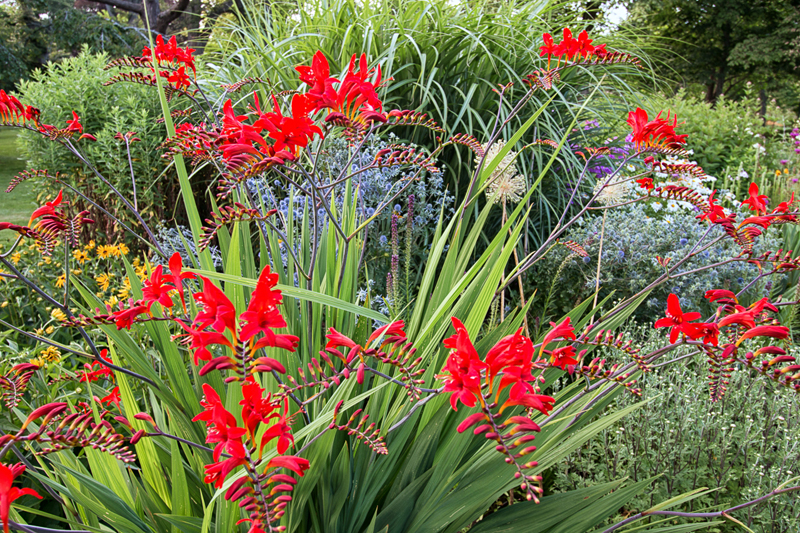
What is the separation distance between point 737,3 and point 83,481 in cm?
2580

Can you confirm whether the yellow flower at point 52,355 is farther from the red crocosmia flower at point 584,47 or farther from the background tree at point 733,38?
the background tree at point 733,38

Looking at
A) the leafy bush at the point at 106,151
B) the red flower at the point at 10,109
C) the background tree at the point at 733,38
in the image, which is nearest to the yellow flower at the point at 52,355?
the red flower at the point at 10,109

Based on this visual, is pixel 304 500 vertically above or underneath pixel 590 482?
above

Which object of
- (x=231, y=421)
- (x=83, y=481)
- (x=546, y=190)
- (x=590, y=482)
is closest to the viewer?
(x=231, y=421)

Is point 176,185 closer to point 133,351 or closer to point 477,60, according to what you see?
point 477,60

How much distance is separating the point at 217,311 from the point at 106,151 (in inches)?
138

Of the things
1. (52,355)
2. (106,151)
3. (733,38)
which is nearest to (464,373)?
(52,355)

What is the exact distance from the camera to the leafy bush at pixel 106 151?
11.7 feet

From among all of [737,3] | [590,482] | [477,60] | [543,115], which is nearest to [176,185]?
[477,60]

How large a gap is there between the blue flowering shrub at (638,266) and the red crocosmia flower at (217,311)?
235 centimetres

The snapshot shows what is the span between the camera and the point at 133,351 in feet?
4.42

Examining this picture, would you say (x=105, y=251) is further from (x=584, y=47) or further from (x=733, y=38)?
(x=733, y=38)

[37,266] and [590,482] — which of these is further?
[37,266]

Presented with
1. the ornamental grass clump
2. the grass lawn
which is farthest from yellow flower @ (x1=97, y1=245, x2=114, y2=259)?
the grass lawn
